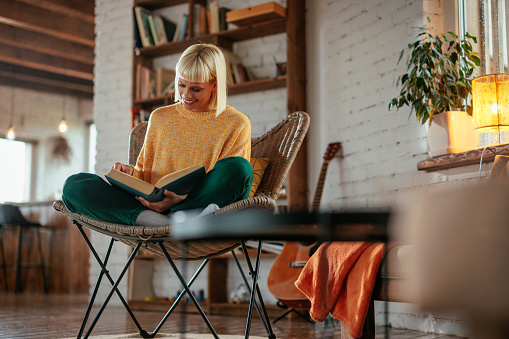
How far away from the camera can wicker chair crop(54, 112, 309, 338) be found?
166 centimetres

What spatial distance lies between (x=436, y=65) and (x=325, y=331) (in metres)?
1.44

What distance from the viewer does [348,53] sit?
3.69 m

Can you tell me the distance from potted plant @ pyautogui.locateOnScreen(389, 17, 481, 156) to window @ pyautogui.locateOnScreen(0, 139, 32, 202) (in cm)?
718

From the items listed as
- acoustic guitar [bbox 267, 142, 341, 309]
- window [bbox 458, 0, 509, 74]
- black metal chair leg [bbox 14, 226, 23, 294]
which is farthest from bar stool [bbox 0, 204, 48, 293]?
window [bbox 458, 0, 509, 74]

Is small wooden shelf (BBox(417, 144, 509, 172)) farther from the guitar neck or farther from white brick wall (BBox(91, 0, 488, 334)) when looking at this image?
the guitar neck

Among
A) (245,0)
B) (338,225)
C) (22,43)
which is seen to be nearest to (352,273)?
(338,225)

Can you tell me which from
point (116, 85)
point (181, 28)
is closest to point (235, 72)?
point (181, 28)

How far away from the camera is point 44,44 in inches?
301

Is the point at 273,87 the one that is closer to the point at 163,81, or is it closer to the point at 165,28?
the point at 163,81

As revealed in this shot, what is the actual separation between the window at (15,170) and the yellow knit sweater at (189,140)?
7.22 meters

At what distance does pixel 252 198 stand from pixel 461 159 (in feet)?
4.77

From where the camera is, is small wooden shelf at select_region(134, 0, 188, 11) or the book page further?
small wooden shelf at select_region(134, 0, 188, 11)

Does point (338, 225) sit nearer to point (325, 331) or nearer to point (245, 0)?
point (325, 331)

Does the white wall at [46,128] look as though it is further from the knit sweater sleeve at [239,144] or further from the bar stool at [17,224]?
the knit sweater sleeve at [239,144]
